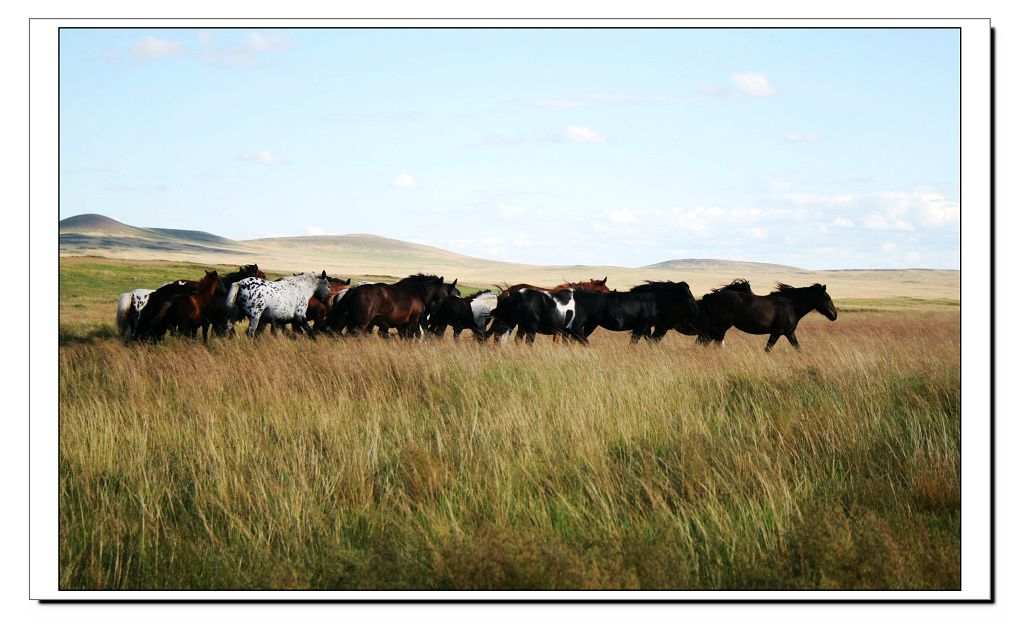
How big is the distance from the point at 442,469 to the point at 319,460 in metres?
0.86

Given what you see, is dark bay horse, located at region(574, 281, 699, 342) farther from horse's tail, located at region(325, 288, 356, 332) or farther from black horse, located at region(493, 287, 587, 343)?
horse's tail, located at region(325, 288, 356, 332)

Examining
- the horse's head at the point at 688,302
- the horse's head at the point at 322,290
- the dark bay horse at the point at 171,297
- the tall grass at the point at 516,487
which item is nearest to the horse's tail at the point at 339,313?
the horse's head at the point at 322,290

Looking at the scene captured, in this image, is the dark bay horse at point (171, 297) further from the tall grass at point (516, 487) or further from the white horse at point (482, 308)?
the tall grass at point (516, 487)

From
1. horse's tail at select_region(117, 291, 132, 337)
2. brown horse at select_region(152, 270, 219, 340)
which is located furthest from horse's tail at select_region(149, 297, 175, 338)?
horse's tail at select_region(117, 291, 132, 337)

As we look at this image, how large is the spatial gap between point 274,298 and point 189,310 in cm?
158

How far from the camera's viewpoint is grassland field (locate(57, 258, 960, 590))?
3.77 m

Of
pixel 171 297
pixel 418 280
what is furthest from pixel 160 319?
pixel 418 280

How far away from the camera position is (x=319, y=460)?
16.6 feet

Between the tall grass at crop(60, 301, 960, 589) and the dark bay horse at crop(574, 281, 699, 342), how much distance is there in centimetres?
728

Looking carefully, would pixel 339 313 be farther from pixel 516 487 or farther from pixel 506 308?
pixel 516 487
